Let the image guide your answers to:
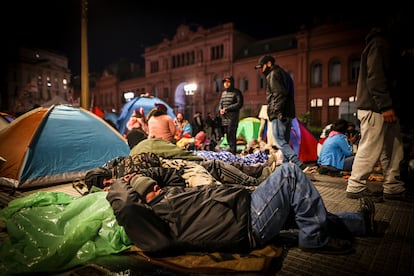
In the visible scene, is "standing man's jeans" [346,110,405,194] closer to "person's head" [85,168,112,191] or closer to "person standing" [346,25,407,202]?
"person standing" [346,25,407,202]

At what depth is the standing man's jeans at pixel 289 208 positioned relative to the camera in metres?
2.17

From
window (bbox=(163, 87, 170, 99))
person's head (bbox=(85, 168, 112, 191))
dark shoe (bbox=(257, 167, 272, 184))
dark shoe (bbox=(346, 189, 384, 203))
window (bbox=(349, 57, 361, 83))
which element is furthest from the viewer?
window (bbox=(163, 87, 170, 99))

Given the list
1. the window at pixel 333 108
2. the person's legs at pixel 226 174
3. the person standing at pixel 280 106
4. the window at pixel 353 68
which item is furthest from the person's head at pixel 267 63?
the window at pixel 353 68

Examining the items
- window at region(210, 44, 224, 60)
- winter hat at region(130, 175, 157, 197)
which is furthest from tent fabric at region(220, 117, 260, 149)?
window at region(210, 44, 224, 60)

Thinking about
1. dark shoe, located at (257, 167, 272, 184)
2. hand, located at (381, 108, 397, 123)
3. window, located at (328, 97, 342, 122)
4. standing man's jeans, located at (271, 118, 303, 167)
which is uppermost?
window, located at (328, 97, 342, 122)

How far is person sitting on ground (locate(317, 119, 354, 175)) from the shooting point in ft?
18.9

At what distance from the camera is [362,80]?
3.66m

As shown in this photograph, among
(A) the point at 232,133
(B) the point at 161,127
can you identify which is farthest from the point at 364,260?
(A) the point at 232,133

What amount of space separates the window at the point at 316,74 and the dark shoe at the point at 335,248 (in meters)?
24.2

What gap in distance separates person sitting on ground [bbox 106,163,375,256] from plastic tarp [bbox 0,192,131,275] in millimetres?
439

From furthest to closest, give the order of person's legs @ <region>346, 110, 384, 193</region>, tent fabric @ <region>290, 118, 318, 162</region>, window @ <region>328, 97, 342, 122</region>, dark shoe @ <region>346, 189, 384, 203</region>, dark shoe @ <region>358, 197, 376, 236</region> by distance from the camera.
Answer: window @ <region>328, 97, 342, 122</region>, tent fabric @ <region>290, 118, 318, 162</region>, dark shoe @ <region>346, 189, 384, 203</region>, person's legs @ <region>346, 110, 384, 193</region>, dark shoe @ <region>358, 197, 376, 236</region>

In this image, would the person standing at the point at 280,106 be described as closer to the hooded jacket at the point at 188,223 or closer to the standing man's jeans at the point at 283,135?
the standing man's jeans at the point at 283,135

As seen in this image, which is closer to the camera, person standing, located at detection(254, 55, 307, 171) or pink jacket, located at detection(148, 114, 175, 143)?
person standing, located at detection(254, 55, 307, 171)

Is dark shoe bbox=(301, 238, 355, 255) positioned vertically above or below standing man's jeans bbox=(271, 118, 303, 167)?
below
